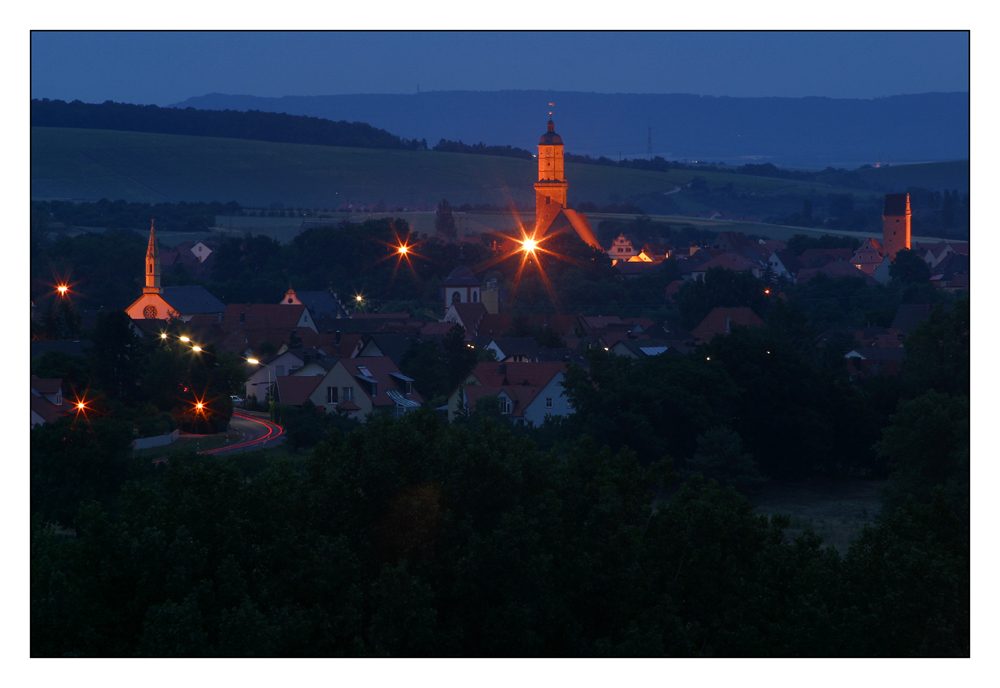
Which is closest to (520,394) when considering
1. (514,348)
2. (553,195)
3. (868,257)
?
(514,348)

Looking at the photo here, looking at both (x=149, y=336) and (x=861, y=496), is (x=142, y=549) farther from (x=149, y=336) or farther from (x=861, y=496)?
Result: (x=149, y=336)

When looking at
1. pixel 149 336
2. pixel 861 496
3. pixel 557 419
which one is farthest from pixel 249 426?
pixel 861 496

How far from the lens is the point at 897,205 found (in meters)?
127

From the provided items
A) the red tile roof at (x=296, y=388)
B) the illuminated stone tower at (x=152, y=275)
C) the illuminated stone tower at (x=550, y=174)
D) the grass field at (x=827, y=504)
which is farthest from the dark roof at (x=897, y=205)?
the red tile roof at (x=296, y=388)

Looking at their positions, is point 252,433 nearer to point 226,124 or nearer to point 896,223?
point 896,223

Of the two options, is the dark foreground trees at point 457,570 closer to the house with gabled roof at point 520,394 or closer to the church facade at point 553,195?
the house with gabled roof at point 520,394

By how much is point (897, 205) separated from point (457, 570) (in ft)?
403

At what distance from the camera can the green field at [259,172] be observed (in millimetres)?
128625

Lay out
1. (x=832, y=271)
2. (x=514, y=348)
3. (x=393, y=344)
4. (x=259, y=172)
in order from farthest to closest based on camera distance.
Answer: (x=259, y=172), (x=832, y=271), (x=514, y=348), (x=393, y=344)

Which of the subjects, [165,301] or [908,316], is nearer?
[908,316]

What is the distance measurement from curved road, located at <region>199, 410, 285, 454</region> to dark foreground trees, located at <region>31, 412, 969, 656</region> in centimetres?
1905

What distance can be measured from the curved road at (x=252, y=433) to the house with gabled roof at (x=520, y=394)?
21.8 feet

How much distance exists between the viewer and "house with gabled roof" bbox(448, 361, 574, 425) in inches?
1694

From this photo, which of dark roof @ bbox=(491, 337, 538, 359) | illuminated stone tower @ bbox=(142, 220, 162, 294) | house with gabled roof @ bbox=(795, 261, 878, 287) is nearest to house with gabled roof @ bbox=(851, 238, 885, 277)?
house with gabled roof @ bbox=(795, 261, 878, 287)
